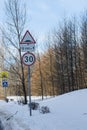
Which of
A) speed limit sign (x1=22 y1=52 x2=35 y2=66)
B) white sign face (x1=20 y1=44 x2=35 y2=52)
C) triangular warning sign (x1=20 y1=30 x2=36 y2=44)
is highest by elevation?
triangular warning sign (x1=20 y1=30 x2=36 y2=44)

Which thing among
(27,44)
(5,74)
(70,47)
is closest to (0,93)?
(70,47)

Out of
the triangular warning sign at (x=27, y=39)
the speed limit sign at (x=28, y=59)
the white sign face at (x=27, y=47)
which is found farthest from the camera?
the triangular warning sign at (x=27, y=39)

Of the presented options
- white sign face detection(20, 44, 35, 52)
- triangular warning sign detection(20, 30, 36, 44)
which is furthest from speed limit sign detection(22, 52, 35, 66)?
triangular warning sign detection(20, 30, 36, 44)

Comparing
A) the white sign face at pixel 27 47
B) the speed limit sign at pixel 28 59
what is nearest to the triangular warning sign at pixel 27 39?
the white sign face at pixel 27 47

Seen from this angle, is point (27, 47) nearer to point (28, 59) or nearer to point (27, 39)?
point (27, 39)

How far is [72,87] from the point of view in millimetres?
58406

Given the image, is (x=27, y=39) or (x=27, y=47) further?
(x=27, y=39)

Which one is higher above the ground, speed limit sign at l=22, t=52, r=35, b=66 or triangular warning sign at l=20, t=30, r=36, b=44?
triangular warning sign at l=20, t=30, r=36, b=44

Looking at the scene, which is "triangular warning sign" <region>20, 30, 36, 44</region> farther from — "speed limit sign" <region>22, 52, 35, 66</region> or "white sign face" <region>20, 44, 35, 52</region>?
"speed limit sign" <region>22, 52, 35, 66</region>

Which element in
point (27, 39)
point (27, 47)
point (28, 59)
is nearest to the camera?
point (28, 59)

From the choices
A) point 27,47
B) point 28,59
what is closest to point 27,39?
point 27,47

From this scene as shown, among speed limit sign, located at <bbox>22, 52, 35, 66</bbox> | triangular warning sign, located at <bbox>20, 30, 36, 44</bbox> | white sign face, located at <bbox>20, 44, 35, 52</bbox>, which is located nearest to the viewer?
speed limit sign, located at <bbox>22, 52, 35, 66</bbox>

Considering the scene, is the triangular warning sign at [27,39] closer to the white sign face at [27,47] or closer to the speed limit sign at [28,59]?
the white sign face at [27,47]

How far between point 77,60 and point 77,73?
217cm
